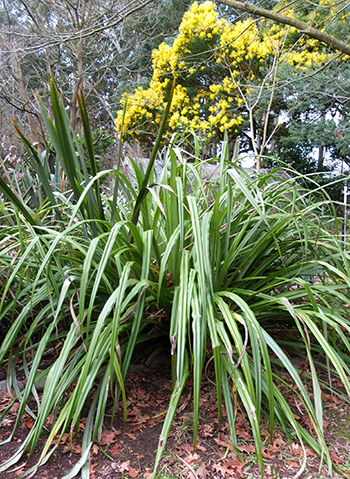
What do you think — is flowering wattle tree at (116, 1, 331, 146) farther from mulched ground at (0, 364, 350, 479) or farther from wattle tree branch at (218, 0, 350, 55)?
mulched ground at (0, 364, 350, 479)

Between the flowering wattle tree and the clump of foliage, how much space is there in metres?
5.37

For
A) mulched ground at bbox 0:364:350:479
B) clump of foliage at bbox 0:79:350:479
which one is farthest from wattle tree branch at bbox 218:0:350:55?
mulched ground at bbox 0:364:350:479

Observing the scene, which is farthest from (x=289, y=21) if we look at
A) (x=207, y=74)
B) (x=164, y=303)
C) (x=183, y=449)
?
(x=207, y=74)

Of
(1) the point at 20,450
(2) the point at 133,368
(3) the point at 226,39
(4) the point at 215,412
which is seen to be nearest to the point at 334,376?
(4) the point at 215,412

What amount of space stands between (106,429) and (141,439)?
14 centimetres

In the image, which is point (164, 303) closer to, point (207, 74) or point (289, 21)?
point (289, 21)

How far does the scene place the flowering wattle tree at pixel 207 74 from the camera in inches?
269

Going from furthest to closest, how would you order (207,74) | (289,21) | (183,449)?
(207,74)
(289,21)
(183,449)

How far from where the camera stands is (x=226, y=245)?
1586 millimetres

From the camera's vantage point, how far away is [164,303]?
1503 mm

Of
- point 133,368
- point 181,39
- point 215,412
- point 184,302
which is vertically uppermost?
point 181,39

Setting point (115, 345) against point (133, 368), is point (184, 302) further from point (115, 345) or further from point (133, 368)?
point (133, 368)

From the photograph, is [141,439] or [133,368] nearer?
[141,439]

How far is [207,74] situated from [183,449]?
30.5 ft
